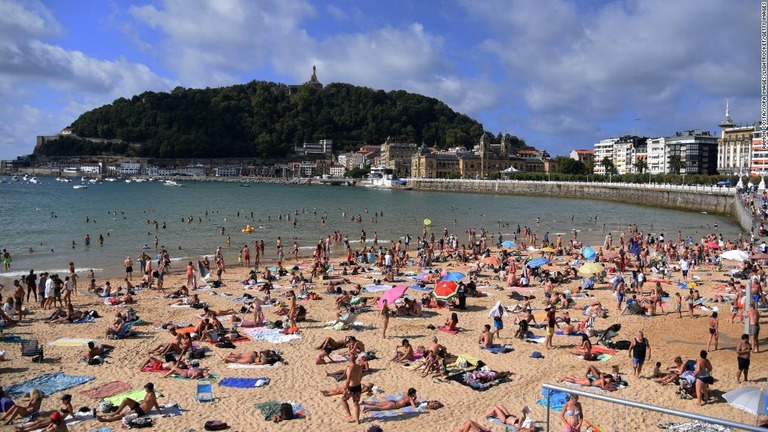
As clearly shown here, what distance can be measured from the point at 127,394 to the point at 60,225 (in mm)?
37288

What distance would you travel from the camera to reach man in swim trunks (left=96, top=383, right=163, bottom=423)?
862 cm

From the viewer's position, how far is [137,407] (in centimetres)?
867

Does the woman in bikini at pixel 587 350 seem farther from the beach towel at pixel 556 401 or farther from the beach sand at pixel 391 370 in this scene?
the beach towel at pixel 556 401

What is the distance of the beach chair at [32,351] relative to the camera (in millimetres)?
11211

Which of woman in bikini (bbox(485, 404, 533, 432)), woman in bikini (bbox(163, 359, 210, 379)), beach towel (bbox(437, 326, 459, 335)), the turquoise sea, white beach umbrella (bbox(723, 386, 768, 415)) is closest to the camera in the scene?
white beach umbrella (bbox(723, 386, 768, 415))

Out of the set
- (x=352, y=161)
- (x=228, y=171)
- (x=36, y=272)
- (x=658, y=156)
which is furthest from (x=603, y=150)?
(x=36, y=272)

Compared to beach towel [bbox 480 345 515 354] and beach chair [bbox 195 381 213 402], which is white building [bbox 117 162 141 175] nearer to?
beach chair [bbox 195 381 213 402]

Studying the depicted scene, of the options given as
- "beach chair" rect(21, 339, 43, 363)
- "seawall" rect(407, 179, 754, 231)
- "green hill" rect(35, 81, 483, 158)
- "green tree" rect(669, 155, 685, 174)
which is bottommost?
"beach chair" rect(21, 339, 43, 363)

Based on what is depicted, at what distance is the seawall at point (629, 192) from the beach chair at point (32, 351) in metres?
36.9

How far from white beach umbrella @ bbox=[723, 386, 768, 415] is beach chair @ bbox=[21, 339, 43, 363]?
11784 millimetres

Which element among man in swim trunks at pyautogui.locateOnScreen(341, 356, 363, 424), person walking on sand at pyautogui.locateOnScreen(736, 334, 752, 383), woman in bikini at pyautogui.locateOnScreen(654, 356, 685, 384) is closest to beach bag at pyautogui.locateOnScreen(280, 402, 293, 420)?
man in swim trunks at pyautogui.locateOnScreen(341, 356, 363, 424)

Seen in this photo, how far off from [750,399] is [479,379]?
4073mm

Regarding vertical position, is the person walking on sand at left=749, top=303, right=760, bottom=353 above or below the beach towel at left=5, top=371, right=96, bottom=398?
above

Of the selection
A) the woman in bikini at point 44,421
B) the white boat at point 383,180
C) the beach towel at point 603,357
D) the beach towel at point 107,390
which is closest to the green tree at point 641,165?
the white boat at point 383,180
